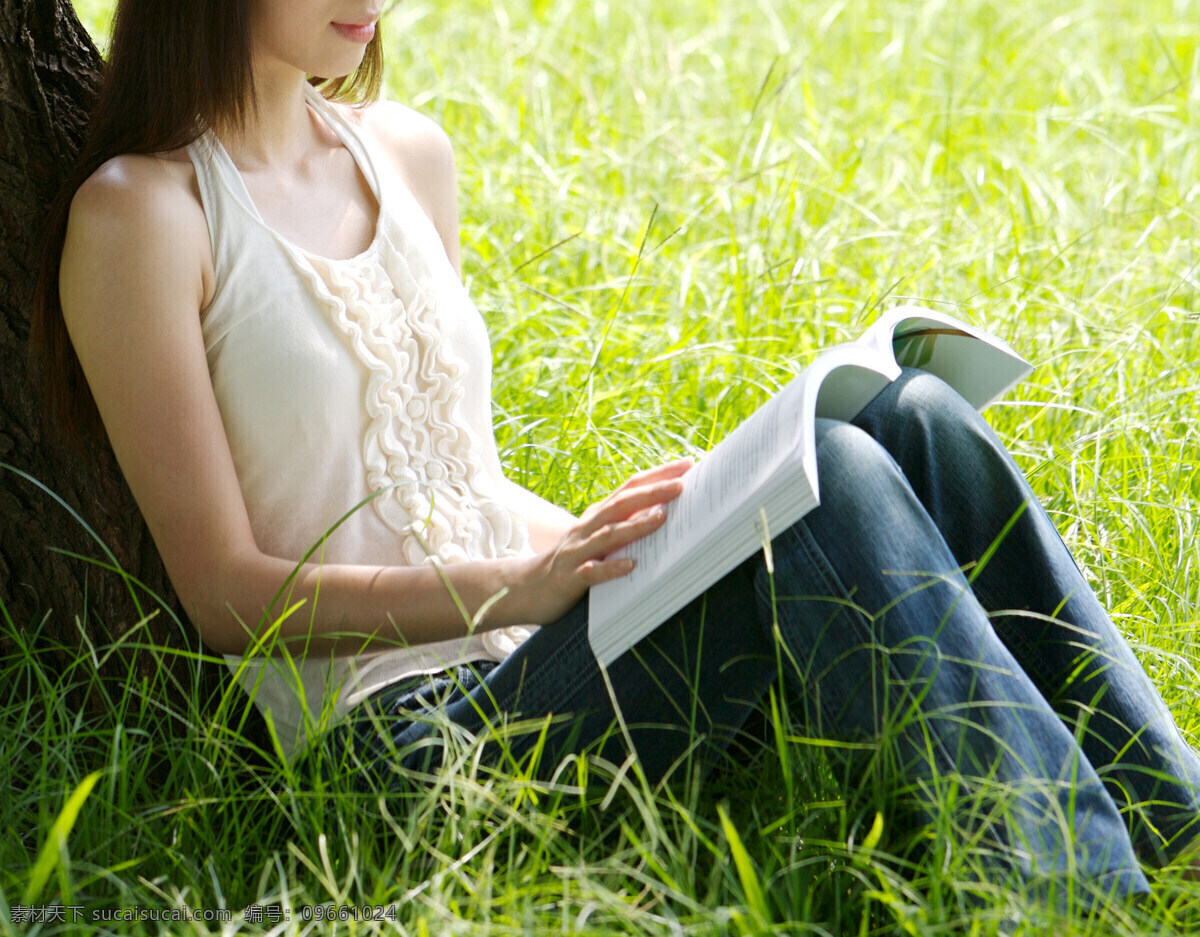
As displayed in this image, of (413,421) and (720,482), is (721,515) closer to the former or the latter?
(720,482)

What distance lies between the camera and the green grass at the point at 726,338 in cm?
140

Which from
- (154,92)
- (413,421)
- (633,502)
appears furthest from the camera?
(413,421)

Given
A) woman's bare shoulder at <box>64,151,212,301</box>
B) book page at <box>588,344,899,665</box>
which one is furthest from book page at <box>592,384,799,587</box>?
woman's bare shoulder at <box>64,151,212,301</box>

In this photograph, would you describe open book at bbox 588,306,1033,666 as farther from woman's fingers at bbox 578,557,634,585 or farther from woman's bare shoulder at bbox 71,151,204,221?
woman's bare shoulder at bbox 71,151,204,221

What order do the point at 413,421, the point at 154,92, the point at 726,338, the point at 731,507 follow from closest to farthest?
1. the point at 731,507
2. the point at 154,92
3. the point at 413,421
4. the point at 726,338

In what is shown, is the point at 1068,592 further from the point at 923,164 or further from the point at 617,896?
the point at 923,164

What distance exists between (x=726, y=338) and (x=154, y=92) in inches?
58.8

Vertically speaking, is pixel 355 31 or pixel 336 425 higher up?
pixel 355 31

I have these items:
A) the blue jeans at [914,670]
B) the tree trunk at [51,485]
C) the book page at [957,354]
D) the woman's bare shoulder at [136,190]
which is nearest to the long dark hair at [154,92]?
the woman's bare shoulder at [136,190]

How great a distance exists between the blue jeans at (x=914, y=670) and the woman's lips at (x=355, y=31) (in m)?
0.76

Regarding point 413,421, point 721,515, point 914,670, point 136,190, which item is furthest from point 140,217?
point 914,670

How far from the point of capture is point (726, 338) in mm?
2824

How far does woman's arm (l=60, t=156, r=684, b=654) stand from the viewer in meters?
1.46

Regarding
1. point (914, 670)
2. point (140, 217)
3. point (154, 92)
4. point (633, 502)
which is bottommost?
point (914, 670)
